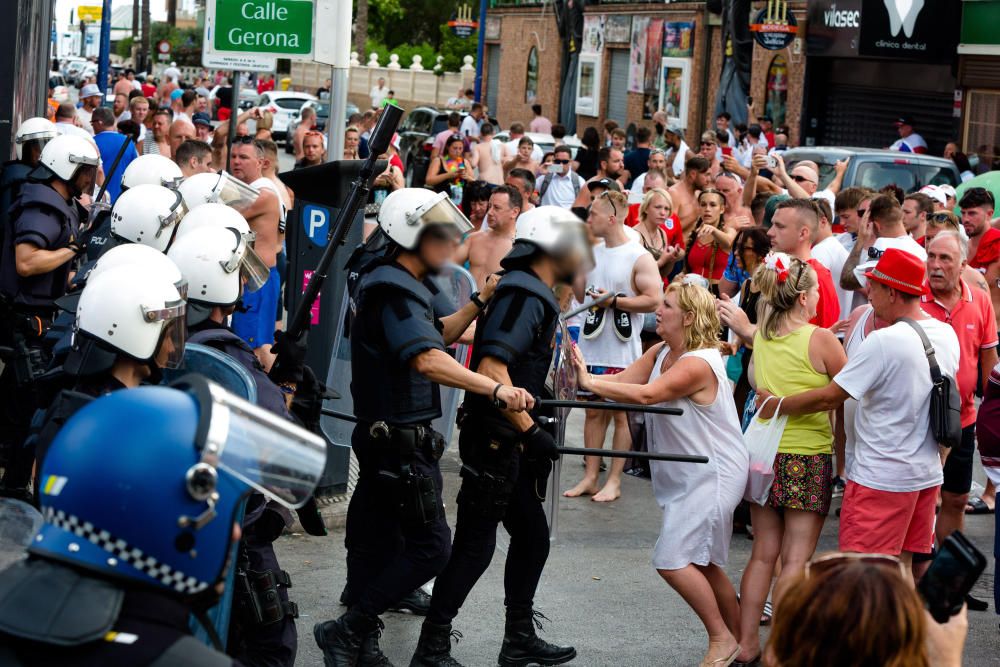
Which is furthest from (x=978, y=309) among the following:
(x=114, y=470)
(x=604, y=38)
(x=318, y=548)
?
(x=604, y=38)

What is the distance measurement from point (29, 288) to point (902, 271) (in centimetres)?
437

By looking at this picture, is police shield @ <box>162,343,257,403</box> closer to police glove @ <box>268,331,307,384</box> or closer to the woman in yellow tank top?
police glove @ <box>268,331,307,384</box>

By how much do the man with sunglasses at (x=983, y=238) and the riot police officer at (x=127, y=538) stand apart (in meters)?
7.80

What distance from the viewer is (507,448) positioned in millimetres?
5152

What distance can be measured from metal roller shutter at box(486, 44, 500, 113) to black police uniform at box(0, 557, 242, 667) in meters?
44.7

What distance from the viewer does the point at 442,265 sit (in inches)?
127

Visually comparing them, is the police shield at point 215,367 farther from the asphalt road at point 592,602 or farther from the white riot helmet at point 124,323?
the asphalt road at point 592,602

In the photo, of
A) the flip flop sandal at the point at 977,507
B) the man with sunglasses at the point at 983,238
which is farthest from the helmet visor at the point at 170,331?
the man with sunglasses at the point at 983,238

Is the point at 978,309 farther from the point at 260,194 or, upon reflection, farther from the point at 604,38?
the point at 604,38

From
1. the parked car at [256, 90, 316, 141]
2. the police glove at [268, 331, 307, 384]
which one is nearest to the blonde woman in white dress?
the police glove at [268, 331, 307, 384]

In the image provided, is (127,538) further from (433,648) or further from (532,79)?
(532,79)

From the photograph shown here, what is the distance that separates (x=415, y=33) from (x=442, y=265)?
67.7m

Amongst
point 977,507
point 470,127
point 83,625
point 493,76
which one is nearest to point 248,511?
point 83,625

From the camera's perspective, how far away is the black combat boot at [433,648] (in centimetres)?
522
